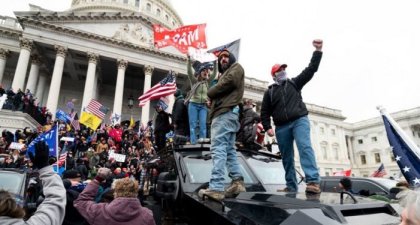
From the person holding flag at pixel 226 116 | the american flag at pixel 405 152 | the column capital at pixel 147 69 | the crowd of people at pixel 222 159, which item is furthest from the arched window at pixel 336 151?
the person holding flag at pixel 226 116

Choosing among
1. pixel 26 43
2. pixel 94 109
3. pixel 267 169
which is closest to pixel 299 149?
pixel 267 169

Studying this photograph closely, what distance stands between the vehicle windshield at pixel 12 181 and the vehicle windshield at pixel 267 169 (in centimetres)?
412

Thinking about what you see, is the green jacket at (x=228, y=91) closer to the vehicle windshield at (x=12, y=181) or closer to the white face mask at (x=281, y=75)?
the white face mask at (x=281, y=75)

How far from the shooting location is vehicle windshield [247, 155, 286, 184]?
404 centimetres

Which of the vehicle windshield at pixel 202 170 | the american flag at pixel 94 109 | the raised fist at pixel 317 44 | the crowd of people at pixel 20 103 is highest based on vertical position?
the crowd of people at pixel 20 103

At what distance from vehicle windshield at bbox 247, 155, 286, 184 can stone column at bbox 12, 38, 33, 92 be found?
2603 cm

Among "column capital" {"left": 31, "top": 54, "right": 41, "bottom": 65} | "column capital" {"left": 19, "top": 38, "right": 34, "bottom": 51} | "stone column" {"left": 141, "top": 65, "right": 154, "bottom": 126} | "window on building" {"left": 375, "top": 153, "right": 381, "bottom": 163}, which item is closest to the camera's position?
"column capital" {"left": 19, "top": 38, "right": 34, "bottom": 51}

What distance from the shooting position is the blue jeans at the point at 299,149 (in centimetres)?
352

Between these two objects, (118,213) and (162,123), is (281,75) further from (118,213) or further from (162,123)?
(162,123)

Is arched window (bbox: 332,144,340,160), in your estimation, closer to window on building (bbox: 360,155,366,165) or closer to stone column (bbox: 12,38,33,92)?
window on building (bbox: 360,155,366,165)

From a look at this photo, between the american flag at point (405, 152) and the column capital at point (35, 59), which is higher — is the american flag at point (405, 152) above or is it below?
below

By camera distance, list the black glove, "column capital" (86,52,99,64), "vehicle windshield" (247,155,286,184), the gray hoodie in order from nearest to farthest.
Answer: the gray hoodie, the black glove, "vehicle windshield" (247,155,286,184), "column capital" (86,52,99,64)

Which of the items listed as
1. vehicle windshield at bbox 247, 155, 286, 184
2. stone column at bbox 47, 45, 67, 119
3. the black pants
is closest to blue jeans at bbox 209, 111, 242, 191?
vehicle windshield at bbox 247, 155, 286, 184

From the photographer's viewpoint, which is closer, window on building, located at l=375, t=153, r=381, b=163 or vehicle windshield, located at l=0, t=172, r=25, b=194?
vehicle windshield, located at l=0, t=172, r=25, b=194
